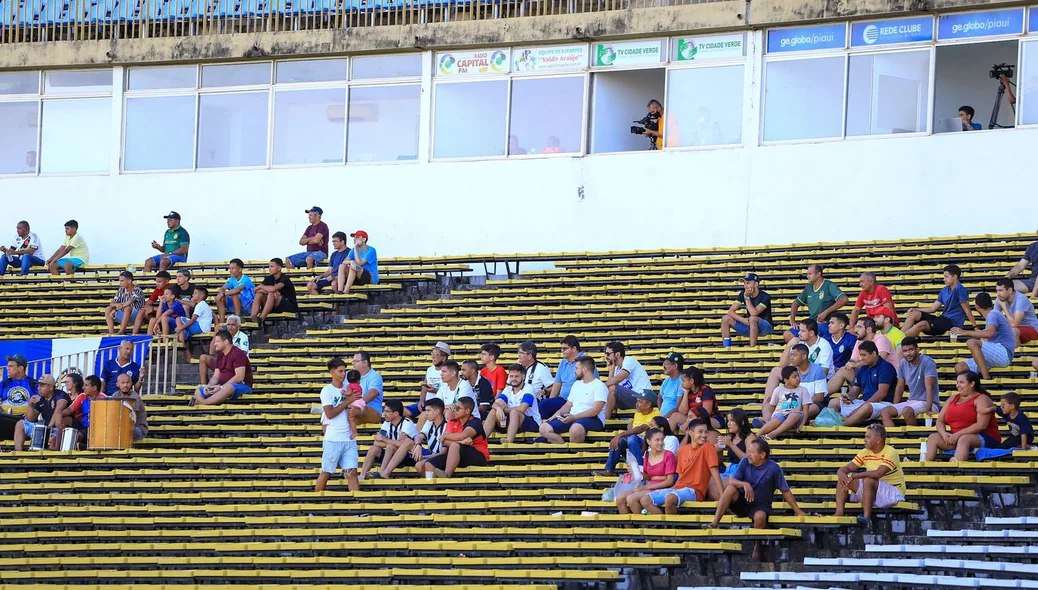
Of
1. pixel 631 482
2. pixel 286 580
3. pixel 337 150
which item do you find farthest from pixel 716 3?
pixel 286 580

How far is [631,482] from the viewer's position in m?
14.0

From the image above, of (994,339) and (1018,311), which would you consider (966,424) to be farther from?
(1018,311)

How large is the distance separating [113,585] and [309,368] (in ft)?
17.2

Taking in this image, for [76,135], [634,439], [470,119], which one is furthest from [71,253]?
[634,439]

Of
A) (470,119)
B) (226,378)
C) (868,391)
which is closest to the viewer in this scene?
(868,391)

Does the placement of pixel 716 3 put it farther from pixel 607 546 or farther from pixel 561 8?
pixel 607 546

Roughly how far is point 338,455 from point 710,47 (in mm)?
8691

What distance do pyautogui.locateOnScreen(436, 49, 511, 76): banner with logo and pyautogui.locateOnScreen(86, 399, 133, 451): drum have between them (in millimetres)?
7491

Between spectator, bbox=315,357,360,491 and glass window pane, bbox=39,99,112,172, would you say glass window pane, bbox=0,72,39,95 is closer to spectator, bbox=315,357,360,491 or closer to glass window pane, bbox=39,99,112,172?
glass window pane, bbox=39,99,112,172

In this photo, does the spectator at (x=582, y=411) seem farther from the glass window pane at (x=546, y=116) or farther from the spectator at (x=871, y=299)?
the glass window pane at (x=546, y=116)

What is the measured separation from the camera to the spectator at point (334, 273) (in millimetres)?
20969

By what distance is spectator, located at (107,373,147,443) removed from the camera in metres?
17.6

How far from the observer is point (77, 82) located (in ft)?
82.8

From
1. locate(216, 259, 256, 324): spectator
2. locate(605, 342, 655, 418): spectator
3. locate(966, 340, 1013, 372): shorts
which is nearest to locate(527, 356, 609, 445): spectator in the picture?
locate(605, 342, 655, 418): spectator
